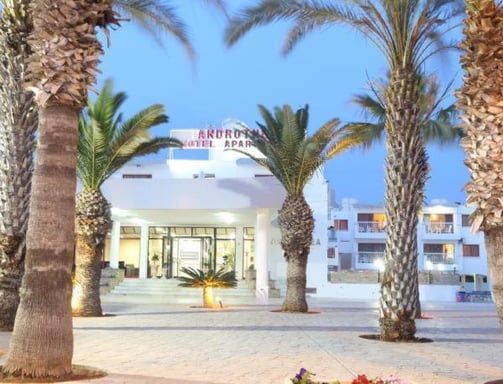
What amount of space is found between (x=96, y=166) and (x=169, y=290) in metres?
13.0

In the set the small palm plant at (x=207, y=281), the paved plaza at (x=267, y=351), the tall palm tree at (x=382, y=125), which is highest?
the tall palm tree at (x=382, y=125)

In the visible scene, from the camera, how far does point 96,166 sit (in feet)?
57.6

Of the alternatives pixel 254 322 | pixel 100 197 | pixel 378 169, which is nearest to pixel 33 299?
pixel 254 322

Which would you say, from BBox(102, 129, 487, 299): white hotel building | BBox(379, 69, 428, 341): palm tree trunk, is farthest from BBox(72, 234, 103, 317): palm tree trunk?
BBox(379, 69, 428, 341): palm tree trunk

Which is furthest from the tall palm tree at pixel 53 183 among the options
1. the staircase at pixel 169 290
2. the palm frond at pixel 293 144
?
the staircase at pixel 169 290

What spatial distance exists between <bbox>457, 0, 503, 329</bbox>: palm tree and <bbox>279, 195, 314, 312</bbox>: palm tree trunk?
13.3m

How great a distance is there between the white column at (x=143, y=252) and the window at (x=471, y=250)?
31.7 m

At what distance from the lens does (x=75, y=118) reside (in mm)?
7348

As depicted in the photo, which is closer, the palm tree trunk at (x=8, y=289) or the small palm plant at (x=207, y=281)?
the palm tree trunk at (x=8, y=289)

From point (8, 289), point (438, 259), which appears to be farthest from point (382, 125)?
point (438, 259)

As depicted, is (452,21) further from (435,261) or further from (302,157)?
(435,261)

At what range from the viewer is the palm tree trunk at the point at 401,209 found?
11984 millimetres

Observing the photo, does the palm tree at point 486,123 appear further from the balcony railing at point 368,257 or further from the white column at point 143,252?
the balcony railing at point 368,257

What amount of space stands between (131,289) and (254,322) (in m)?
15.5
